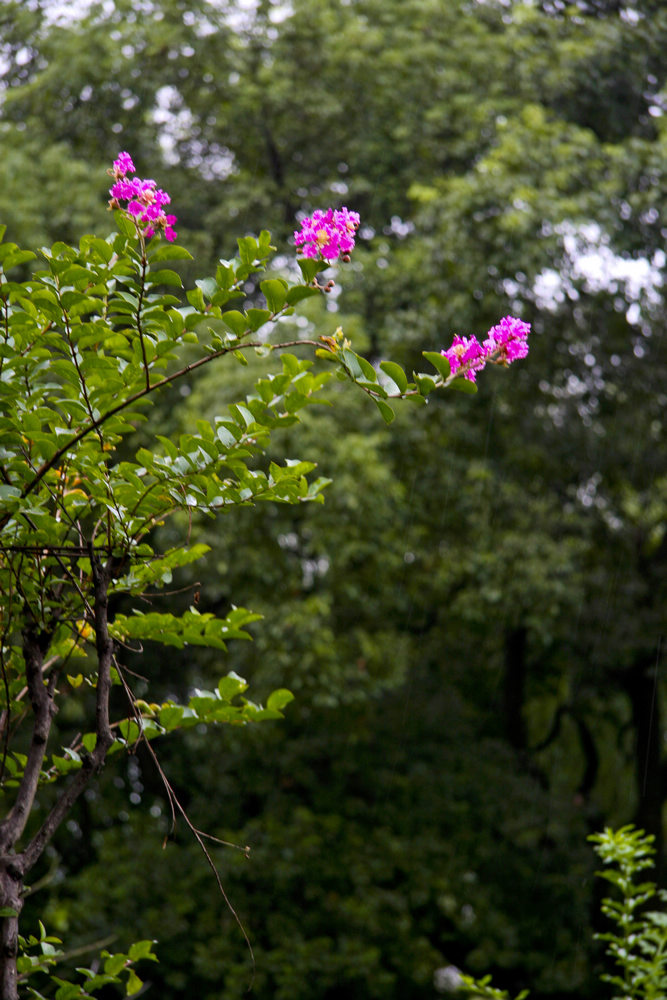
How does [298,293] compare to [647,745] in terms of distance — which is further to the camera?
[647,745]

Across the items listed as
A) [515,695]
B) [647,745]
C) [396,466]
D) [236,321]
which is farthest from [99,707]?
[515,695]

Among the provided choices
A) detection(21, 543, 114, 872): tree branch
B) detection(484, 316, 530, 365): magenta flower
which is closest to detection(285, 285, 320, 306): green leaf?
detection(484, 316, 530, 365): magenta flower

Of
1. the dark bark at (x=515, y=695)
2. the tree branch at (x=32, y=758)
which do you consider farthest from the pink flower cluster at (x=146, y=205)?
the dark bark at (x=515, y=695)

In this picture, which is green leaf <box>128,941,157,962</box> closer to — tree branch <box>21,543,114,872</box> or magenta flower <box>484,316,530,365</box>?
tree branch <box>21,543,114,872</box>

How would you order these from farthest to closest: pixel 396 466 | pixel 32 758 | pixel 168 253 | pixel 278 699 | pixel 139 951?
pixel 396 466
pixel 139 951
pixel 278 699
pixel 32 758
pixel 168 253

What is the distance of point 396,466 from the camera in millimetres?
7324

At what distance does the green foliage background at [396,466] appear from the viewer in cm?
643

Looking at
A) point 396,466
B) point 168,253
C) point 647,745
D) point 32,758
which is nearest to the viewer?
point 168,253

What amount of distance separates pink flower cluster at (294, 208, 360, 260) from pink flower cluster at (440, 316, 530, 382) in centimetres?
19

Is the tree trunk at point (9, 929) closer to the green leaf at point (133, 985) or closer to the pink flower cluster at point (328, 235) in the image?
the green leaf at point (133, 985)

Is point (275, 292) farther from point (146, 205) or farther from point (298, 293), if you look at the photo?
point (146, 205)

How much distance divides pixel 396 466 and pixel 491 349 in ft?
19.8

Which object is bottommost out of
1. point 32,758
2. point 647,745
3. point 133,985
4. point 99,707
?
point 647,745

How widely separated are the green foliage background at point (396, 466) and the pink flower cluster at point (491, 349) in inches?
Answer: 184
